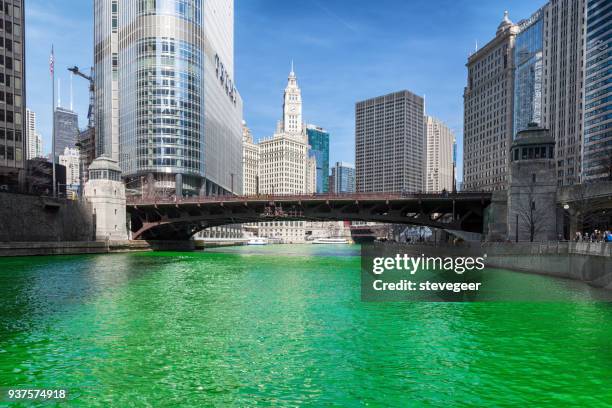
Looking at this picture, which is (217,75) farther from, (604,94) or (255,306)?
(255,306)

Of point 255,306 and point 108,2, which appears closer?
point 255,306

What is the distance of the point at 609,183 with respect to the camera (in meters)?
46.2

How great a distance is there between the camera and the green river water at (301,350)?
42.2ft

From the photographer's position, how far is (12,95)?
268 feet

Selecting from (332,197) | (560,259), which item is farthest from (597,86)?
(560,259)

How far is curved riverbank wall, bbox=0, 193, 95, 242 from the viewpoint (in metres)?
63.9

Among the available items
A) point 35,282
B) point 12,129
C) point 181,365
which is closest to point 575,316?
point 181,365

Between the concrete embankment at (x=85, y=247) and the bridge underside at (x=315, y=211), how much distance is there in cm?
355

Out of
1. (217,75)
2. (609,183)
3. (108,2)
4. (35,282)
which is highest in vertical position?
(108,2)

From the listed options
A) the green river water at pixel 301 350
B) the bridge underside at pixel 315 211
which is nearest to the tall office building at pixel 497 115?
the bridge underside at pixel 315 211

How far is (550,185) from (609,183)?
876 cm

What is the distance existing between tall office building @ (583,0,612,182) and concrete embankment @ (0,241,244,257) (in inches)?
5195

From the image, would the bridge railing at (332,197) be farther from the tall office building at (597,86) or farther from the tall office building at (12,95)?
the tall office building at (597,86)

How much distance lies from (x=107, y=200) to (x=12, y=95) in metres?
27.4
